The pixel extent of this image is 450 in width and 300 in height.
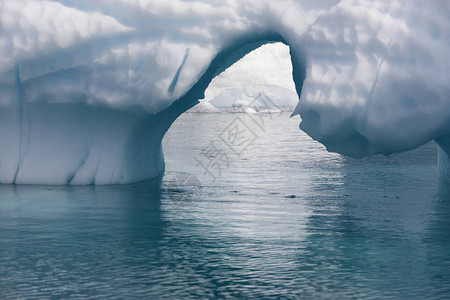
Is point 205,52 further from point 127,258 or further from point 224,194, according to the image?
point 127,258

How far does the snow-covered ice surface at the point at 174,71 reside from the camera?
11.1 meters

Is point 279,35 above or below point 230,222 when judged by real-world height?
above

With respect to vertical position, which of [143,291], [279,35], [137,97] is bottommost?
[143,291]

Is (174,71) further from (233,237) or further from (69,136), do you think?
(233,237)

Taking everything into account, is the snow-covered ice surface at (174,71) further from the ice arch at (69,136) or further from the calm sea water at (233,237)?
the calm sea water at (233,237)

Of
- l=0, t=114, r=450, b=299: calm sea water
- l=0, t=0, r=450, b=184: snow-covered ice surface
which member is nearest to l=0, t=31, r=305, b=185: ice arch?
l=0, t=0, r=450, b=184: snow-covered ice surface

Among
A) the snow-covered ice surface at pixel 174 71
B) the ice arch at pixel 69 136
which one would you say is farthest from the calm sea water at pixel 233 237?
the snow-covered ice surface at pixel 174 71

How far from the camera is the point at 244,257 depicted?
7.99m

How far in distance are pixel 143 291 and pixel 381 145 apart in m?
5.71

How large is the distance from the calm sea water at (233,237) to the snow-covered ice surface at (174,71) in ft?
2.51

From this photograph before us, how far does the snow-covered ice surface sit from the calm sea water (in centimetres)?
77

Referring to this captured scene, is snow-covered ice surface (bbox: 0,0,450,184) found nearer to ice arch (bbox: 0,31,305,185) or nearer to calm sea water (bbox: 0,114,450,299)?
ice arch (bbox: 0,31,305,185)

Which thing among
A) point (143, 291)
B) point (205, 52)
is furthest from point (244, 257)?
point (205, 52)

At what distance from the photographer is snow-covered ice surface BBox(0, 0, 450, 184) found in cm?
1105
